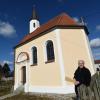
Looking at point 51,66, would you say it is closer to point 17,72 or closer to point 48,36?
point 48,36

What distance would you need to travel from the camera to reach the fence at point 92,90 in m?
4.23

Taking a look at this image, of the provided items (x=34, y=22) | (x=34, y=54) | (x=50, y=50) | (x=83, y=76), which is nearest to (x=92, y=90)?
(x=83, y=76)

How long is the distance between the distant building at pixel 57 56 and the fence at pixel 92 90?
8.07 m

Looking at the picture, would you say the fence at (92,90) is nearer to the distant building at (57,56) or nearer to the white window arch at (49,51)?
the distant building at (57,56)

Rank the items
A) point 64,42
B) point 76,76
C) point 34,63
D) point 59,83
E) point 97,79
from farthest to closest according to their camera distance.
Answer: point 34,63, point 64,42, point 59,83, point 76,76, point 97,79

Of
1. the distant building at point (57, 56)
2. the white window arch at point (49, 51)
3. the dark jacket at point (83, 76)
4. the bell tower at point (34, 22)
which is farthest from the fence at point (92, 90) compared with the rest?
the bell tower at point (34, 22)

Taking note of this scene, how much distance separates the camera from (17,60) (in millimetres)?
19234

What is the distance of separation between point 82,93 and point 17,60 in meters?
15.4

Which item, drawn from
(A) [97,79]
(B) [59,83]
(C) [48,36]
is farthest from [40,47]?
(A) [97,79]

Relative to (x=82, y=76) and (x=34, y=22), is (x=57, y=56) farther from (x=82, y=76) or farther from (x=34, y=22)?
(x=34, y=22)

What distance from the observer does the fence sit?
167 inches

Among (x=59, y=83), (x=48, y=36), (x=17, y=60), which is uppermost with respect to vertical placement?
(x=48, y=36)

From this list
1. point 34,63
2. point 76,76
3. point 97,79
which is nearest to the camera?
point 97,79

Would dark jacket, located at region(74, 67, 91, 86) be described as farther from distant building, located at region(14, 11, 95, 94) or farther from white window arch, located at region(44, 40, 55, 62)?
white window arch, located at region(44, 40, 55, 62)
